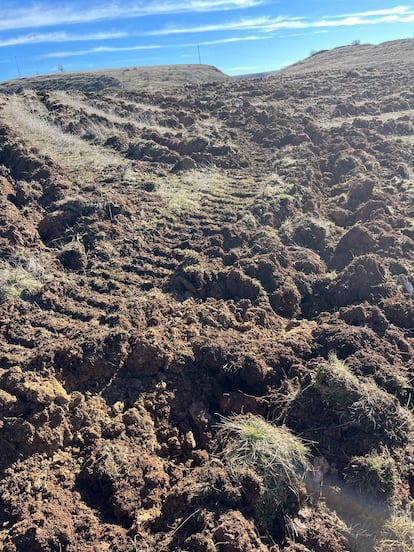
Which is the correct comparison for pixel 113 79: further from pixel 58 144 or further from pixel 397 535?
pixel 397 535

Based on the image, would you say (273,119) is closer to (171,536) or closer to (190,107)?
(190,107)

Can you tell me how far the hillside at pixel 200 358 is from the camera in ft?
11.3

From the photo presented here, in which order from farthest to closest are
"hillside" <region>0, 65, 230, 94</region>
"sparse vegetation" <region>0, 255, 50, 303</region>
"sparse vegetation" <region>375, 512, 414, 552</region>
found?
1. "hillside" <region>0, 65, 230, 94</region>
2. "sparse vegetation" <region>0, 255, 50, 303</region>
3. "sparse vegetation" <region>375, 512, 414, 552</region>

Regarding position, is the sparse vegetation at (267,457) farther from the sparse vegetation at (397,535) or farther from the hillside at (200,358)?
the sparse vegetation at (397,535)

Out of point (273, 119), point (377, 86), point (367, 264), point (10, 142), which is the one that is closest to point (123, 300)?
point (367, 264)

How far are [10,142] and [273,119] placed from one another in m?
9.04

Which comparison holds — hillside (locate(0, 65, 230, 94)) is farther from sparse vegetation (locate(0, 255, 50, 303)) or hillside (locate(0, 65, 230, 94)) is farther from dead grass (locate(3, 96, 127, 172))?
sparse vegetation (locate(0, 255, 50, 303))

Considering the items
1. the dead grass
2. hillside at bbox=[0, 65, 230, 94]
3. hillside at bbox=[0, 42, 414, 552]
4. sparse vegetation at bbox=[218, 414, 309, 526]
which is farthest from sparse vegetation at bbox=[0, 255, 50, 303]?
hillside at bbox=[0, 65, 230, 94]

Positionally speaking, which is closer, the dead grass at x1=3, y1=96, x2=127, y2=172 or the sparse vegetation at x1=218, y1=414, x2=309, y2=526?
the sparse vegetation at x1=218, y1=414, x2=309, y2=526

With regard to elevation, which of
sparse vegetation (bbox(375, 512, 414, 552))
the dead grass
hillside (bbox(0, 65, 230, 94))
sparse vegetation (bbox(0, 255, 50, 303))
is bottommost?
sparse vegetation (bbox(375, 512, 414, 552))

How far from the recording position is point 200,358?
15.7ft

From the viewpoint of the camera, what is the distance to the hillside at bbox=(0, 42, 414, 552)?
345 cm

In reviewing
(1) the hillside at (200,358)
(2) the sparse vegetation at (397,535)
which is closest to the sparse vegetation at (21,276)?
(1) the hillside at (200,358)

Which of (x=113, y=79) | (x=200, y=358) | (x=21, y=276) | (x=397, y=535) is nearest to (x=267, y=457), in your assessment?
(x=397, y=535)
